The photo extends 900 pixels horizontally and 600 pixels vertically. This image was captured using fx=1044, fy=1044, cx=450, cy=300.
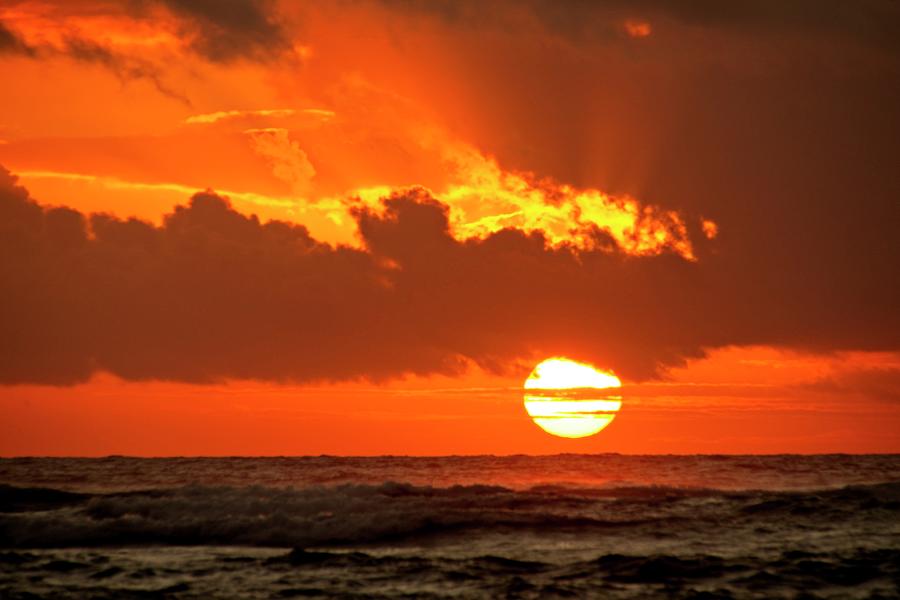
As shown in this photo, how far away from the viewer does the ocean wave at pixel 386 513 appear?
40250 mm

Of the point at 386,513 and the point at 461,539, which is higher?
the point at 386,513

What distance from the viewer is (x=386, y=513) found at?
43.6 metres

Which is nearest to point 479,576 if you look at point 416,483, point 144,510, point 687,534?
point 687,534

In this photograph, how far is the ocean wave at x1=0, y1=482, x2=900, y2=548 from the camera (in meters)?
40.2

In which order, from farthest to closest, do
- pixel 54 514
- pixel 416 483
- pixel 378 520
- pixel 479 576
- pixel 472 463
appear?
pixel 472 463, pixel 416 483, pixel 54 514, pixel 378 520, pixel 479 576

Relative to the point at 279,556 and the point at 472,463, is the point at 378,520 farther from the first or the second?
the point at 472,463

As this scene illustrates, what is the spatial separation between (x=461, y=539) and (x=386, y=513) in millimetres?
5793

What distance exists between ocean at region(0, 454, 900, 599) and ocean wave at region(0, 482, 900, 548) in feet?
0.42

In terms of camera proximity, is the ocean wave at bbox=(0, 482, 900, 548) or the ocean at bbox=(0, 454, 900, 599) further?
the ocean wave at bbox=(0, 482, 900, 548)

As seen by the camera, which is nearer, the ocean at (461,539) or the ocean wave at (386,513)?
the ocean at (461,539)

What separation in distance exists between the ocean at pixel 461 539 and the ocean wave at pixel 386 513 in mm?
128

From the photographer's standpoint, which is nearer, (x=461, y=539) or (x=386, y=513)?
(x=461, y=539)

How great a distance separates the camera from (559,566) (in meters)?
31.8

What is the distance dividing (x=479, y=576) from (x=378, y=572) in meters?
3.17
